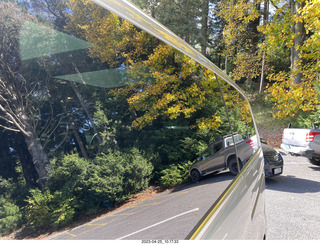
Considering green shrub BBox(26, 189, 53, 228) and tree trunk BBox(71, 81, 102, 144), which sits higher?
tree trunk BBox(71, 81, 102, 144)

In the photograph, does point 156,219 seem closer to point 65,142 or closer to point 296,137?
point 65,142

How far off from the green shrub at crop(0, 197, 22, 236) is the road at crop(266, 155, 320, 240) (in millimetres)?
3877

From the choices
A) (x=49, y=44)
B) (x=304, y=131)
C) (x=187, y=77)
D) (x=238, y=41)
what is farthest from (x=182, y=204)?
(x=238, y=41)

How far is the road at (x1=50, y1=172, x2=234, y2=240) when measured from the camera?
21.6 inches

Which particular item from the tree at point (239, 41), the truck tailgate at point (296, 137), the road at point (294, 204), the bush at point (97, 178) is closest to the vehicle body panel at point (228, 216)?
the bush at point (97, 178)

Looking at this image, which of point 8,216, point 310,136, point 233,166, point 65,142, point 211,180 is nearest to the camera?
point 8,216

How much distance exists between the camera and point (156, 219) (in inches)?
25.9

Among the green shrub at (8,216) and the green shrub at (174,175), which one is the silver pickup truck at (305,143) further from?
the green shrub at (8,216)

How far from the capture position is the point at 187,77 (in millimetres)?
932

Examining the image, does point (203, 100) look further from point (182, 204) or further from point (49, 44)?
point (49, 44)

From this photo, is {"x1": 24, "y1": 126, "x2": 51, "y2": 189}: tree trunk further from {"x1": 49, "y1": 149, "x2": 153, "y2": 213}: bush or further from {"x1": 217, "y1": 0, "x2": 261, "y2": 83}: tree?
{"x1": 217, "y1": 0, "x2": 261, "y2": 83}: tree

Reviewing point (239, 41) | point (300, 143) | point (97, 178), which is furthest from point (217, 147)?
point (239, 41)

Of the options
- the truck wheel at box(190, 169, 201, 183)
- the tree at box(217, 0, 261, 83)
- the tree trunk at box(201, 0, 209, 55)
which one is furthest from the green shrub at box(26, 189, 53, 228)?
the tree at box(217, 0, 261, 83)

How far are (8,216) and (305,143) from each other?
858cm
